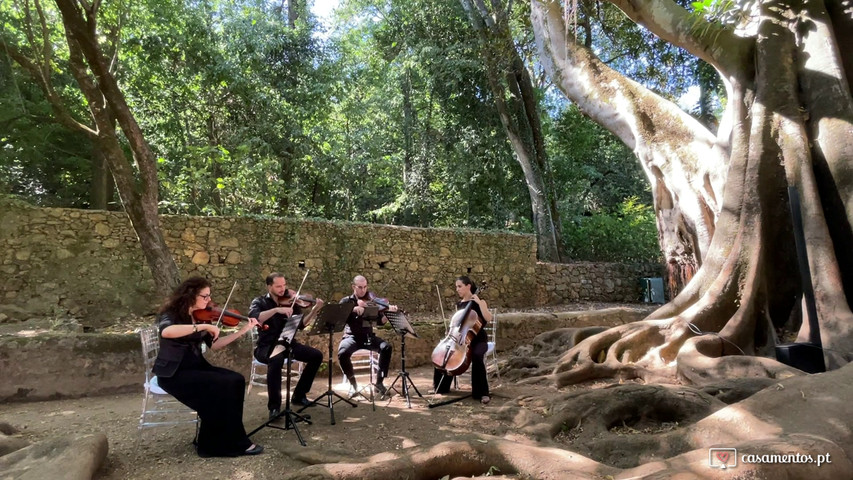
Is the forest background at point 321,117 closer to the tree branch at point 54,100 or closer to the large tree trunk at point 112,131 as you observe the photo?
the tree branch at point 54,100

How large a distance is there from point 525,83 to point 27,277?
39.3ft

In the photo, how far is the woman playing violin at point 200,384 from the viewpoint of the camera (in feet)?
11.0

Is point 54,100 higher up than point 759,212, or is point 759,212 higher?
point 54,100

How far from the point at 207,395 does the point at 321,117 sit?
36.8 ft

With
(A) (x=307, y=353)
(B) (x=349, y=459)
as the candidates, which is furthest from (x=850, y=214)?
(A) (x=307, y=353)

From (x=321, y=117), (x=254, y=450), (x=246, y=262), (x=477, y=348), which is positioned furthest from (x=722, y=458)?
(x=321, y=117)

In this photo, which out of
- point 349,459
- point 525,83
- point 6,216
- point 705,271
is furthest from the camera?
point 525,83

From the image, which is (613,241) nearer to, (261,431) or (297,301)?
(297,301)

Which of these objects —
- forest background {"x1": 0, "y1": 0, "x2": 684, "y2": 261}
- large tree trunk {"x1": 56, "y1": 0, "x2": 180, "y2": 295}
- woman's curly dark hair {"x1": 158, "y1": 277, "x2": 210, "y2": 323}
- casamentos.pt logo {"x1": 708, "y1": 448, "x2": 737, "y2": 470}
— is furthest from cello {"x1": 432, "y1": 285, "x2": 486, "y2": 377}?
forest background {"x1": 0, "y1": 0, "x2": 684, "y2": 261}

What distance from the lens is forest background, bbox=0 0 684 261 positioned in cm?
1073

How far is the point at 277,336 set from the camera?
4.55m

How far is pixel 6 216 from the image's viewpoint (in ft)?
25.0

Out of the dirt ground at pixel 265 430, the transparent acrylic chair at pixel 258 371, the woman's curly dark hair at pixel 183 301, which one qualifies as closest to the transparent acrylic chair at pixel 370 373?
the dirt ground at pixel 265 430

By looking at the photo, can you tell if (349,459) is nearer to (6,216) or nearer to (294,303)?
(294,303)
